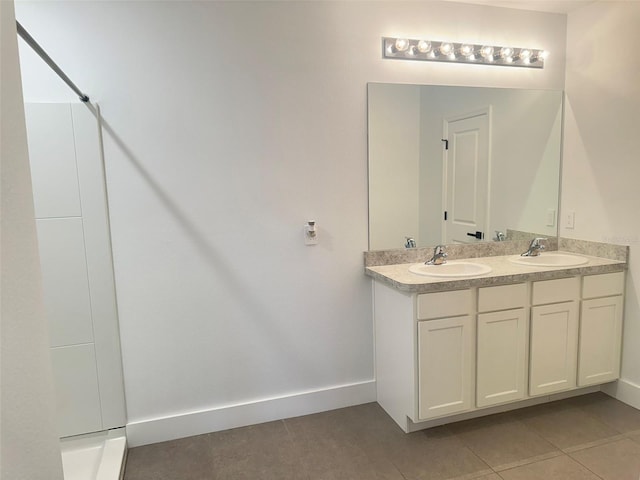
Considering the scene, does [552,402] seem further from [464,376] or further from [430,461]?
[430,461]

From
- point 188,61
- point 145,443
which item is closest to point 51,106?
point 188,61

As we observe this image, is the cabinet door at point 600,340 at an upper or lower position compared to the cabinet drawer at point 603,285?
lower

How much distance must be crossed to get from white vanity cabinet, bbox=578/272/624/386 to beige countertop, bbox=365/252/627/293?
69 mm

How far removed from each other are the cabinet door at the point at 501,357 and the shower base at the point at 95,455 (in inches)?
74.8

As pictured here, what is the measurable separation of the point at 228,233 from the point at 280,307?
534 millimetres

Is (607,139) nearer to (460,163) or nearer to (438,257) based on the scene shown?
(460,163)

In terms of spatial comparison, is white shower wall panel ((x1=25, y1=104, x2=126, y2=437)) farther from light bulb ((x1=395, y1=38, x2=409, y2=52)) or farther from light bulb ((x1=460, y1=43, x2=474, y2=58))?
light bulb ((x1=460, y1=43, x2=474, y2=58))

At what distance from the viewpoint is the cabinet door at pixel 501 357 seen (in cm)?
233

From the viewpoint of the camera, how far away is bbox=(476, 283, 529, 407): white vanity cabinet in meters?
2.32

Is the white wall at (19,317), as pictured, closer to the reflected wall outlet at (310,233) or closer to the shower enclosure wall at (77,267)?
the shower enclosure wall at (77,267)

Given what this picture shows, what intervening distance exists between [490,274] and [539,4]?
1.78 meters

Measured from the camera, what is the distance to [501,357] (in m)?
2.38

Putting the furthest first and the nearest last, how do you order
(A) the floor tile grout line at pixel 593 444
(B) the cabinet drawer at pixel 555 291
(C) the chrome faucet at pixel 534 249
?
(C) the chrome faucet at pixel 534 249 → (B) the cabinet drawer at pixel 555 291 → (A) the floor tile grout line at pixel 593 444

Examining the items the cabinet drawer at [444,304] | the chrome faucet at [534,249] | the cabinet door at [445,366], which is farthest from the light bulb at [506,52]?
the cabinet door at [445,366]
